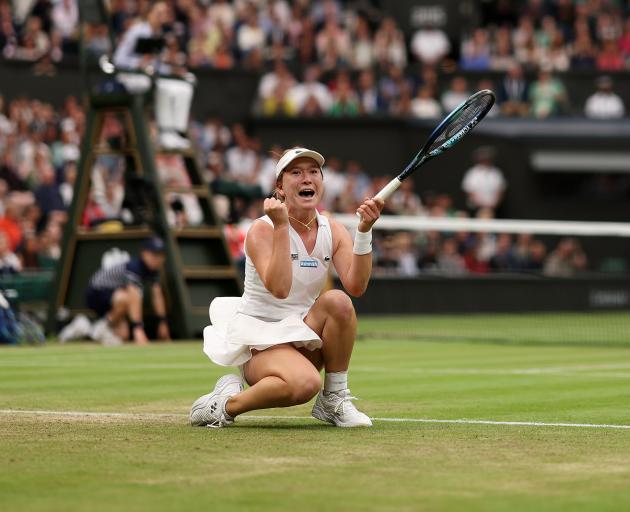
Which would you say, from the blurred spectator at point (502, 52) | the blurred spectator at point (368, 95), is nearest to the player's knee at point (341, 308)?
the blurred spectator at point (368, 95)

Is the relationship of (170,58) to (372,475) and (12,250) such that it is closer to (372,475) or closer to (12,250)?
(12,250)

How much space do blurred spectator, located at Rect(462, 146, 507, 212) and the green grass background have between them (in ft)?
49.7

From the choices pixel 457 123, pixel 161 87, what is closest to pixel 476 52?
pixel 161 87

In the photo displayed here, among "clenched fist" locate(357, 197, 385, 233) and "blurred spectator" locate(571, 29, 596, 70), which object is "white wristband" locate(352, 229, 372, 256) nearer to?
"clenched fist" locate(357, 197, 385, 233)

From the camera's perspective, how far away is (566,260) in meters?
29.1

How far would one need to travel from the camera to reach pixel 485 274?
1089 inches

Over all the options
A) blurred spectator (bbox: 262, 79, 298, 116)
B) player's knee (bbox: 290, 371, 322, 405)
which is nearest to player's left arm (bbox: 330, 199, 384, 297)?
player's knee (bbox: 290, 371, 322, 405)

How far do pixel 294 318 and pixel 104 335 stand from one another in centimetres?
1052

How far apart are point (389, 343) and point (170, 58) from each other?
9800mm

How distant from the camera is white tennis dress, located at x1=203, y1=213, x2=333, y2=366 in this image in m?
8.67

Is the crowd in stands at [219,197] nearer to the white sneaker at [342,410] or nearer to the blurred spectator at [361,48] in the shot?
the blurred spectator at [361,48]

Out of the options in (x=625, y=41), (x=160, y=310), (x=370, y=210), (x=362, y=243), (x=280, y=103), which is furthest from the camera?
(x=625, y=41)

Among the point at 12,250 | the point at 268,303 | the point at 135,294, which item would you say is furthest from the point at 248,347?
the point at 12,250

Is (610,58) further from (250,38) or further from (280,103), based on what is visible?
(250,38)
